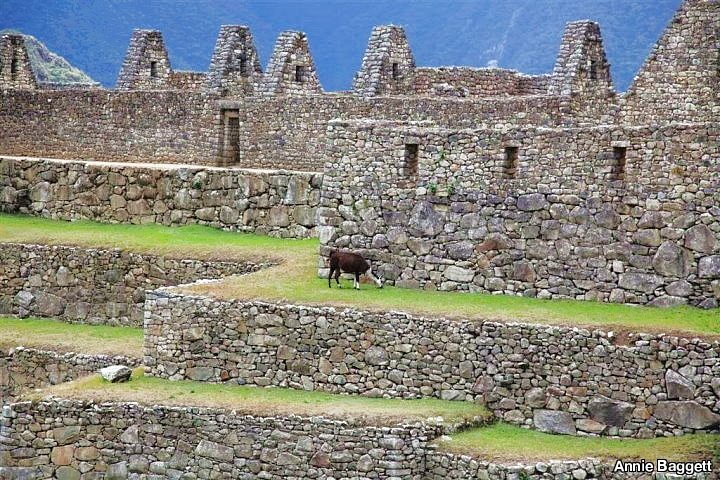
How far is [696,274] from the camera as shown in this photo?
38000 millimetres

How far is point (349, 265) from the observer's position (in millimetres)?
40875

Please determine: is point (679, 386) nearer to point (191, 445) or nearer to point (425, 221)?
point (425, 221)

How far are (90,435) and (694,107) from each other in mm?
12432

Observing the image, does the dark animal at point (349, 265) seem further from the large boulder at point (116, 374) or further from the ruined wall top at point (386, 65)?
the ruined wall top at point (386, 65)

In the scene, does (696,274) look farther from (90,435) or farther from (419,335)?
(90,435)

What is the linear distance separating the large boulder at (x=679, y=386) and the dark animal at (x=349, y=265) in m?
6.45

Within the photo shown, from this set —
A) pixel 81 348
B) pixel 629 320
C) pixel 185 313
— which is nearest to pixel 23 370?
pixel 81 348

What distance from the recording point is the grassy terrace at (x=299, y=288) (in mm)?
37781

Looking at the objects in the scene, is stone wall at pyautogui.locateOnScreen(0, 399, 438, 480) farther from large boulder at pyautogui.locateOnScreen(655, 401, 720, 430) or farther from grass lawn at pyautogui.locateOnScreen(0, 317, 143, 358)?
large boulder at pyautogui.locateOnScreen(655, 401, 720, 430)

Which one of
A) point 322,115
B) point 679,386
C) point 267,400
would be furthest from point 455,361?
point 322,115

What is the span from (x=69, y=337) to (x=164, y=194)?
519cm

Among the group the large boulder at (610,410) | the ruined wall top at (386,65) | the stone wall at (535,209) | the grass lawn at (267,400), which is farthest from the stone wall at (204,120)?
the large boulder at (610,410)

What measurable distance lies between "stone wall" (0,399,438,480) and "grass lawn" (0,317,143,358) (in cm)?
299

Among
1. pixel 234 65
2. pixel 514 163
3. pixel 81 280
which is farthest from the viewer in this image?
pixel 234 65
